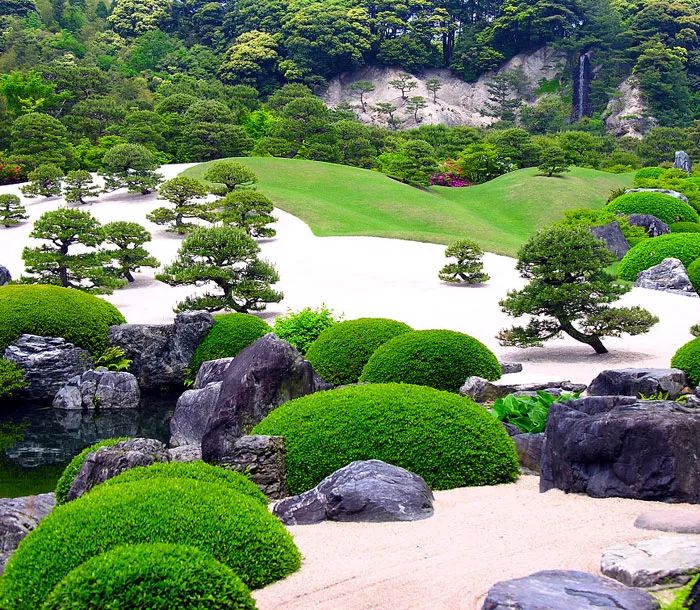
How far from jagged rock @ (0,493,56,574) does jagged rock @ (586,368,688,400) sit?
6.41 metres

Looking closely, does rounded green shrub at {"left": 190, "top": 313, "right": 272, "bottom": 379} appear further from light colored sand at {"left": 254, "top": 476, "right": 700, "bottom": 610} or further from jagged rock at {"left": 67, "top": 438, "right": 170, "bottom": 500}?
light colored sand at {"left": 254, "top": 476, "right": 700, "bottom": 610}

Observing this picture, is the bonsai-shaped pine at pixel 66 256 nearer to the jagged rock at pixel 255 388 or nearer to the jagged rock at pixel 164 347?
the jagged rock at pixel 164 347

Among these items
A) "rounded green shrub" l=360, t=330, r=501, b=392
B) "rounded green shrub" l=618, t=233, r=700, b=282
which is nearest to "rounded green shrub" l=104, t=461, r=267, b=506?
"rounded green shrub" l=360, t=330, r=501, b=392

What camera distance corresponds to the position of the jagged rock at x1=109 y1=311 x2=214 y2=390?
15227 mm

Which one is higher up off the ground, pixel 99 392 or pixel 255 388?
pixel 255 388

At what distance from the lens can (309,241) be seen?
2744cm

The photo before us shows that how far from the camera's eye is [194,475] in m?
5.39

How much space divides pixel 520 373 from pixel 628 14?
Result: 7438cm

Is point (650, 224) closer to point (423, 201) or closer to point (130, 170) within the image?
point (423, 201)

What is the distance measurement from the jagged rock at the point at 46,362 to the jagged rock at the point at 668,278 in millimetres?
14795

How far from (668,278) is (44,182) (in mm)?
25047

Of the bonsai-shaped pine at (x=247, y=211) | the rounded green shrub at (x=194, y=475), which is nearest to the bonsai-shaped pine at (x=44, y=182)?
the bonsai-shaped pine at (x=247, y=211)

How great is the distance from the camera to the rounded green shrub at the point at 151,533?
13.4 feet

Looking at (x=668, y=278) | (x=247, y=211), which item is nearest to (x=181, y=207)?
(x=247, y=211)
